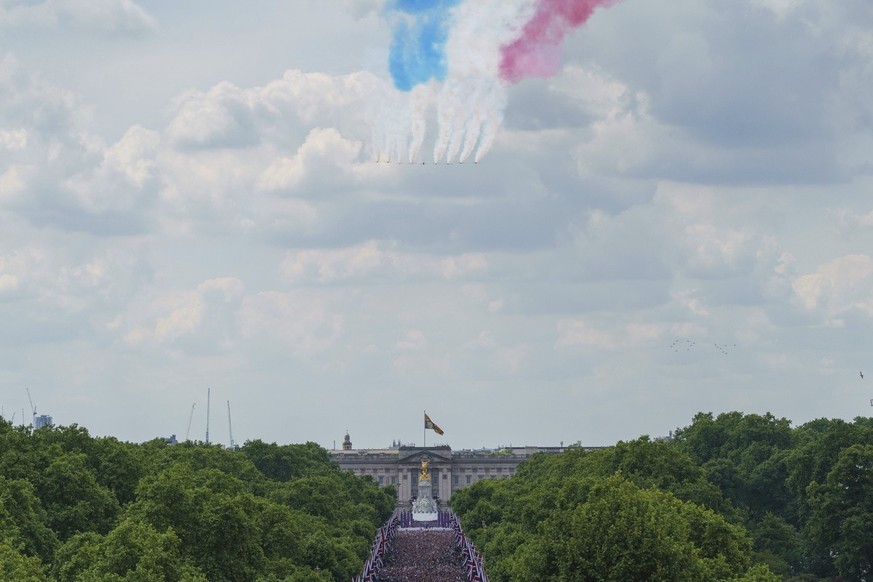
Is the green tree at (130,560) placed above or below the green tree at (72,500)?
below

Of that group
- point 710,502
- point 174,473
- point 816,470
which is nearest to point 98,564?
point 174,473

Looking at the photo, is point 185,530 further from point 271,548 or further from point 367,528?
point 367,528

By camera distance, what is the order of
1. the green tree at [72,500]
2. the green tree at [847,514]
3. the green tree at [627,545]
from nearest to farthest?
the green tree at [627,545] → the green tree at [72,500] → the green tree at [847,514]

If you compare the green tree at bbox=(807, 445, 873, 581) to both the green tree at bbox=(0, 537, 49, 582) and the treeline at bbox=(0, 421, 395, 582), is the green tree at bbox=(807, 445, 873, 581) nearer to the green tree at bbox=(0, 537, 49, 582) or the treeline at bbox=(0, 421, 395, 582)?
the treeline at bbox=(0, 421, 395, 582)

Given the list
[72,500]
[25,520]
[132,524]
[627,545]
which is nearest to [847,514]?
[627,545]

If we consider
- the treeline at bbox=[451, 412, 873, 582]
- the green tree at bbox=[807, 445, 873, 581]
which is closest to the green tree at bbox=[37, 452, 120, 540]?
the treeline at bbox=[451, 412, 873, 582]

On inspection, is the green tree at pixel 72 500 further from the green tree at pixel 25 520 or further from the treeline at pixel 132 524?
the green tree at pixel 25 520

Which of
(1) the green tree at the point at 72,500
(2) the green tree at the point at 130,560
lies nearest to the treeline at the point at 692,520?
(2) the green tree at the point at 130,560
